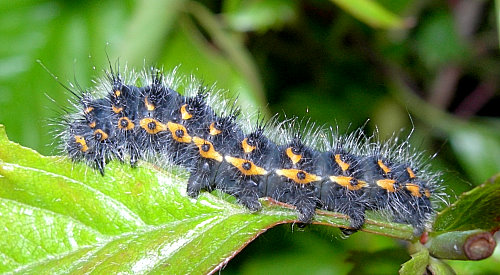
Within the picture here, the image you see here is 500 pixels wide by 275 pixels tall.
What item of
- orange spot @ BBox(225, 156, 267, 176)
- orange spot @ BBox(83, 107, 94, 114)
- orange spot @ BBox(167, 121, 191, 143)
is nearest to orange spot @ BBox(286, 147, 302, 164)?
orange spot @ BBox(225, 156, 267, 176)

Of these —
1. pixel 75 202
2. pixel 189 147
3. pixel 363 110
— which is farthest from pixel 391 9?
pixel 75 202

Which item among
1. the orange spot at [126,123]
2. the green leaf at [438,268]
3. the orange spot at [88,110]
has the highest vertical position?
the orange spot at [88,110]

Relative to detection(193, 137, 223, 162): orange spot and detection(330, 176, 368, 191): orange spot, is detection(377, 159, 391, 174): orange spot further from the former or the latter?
detection(193, 137, 223, 162): orange spot

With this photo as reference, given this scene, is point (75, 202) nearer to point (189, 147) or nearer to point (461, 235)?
point (189, 147)

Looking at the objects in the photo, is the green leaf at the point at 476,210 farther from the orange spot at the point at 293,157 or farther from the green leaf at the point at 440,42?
the green leaf at the point at 440,42

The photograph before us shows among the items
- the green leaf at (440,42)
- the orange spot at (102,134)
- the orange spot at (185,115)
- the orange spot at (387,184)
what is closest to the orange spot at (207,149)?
the orange spot at (185,115)

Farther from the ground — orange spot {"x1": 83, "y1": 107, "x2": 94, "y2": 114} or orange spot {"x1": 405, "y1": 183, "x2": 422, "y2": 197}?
orange spot {"x1": 83, "y1": 107, "x2": 94, "y2": 114}

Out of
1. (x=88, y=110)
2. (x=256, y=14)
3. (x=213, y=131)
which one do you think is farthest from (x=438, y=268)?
(x=256, y=14)
